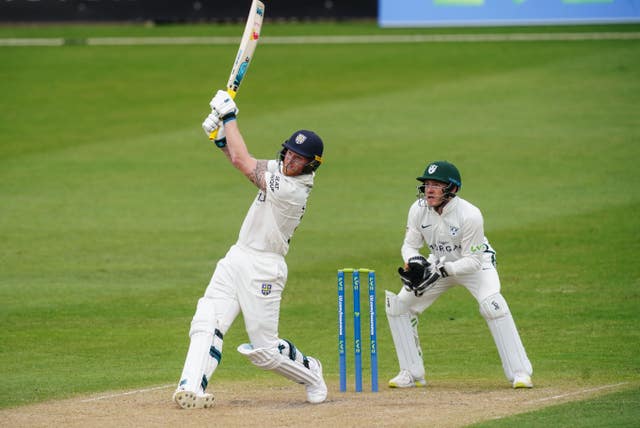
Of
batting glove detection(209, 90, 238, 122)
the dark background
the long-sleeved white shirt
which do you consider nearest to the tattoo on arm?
batting glove detection(209, 90, 238, 122)

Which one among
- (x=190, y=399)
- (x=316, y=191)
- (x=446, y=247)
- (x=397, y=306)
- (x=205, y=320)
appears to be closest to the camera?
(x=190, y=399)

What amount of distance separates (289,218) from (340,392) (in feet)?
5.90

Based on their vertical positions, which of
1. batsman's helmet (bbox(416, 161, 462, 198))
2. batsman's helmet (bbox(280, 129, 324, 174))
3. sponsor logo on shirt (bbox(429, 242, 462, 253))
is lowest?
sponsor logo on shirt (bbox(429, 242, 462, 253))

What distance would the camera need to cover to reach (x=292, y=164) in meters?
9.36

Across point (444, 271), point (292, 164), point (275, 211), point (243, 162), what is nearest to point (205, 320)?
point (275, 211)

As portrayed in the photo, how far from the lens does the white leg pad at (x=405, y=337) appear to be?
10406 millimetres

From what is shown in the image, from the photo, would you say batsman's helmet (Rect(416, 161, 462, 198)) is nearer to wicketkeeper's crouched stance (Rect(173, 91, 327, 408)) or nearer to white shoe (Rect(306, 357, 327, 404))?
wicketkeeper's crouched stance (Rect(173, 91, 327, 408))

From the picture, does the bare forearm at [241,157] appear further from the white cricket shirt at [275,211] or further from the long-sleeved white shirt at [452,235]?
the long-sleeved white shirt at [452,235]

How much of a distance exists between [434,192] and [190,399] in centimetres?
289

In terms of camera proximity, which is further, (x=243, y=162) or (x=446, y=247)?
(x=446, y=247)

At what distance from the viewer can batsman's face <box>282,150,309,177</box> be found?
30.6 ft

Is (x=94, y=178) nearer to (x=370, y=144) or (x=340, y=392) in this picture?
(x=370, y=144)

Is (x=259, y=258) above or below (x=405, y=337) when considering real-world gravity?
above

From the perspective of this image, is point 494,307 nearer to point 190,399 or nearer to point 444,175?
point 444,175
